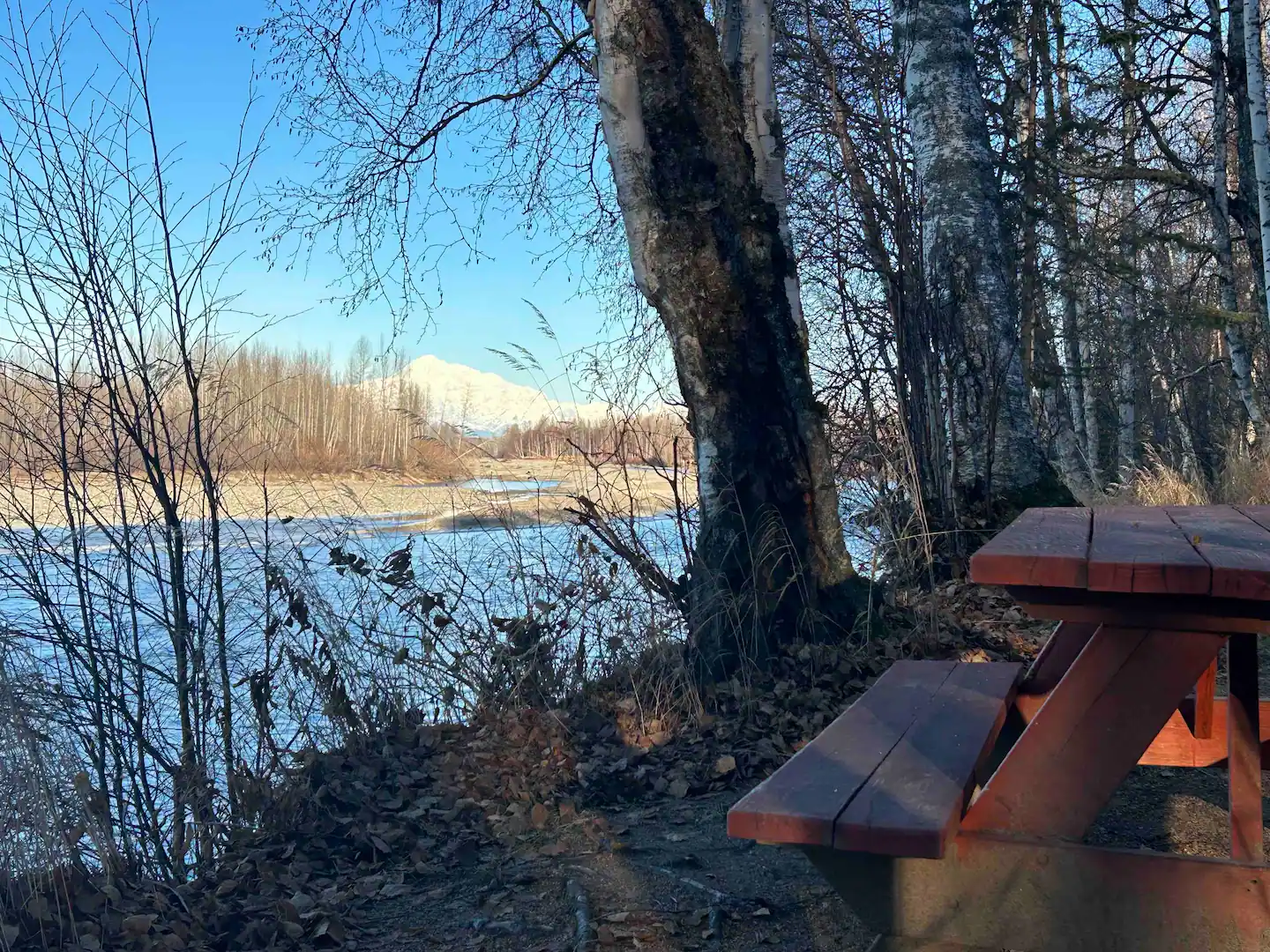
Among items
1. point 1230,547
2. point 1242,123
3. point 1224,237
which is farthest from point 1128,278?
point 1230,547

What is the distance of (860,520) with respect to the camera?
531cm

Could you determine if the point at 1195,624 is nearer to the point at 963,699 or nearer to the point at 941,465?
the point at 963,699

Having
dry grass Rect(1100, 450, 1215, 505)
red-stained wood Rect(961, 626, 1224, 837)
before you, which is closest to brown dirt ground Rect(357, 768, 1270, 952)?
red-stained wood Rect(961, 626, 1224, 837)

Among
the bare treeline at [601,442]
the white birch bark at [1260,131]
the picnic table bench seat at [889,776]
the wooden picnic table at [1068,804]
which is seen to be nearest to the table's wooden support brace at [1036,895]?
the wooden picnic table at [1068,804]

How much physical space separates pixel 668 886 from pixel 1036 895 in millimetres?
1117

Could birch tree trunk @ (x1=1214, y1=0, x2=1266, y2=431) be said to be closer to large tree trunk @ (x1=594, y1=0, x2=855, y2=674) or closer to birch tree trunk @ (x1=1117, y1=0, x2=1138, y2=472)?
birch tree trunk @ (x1=1117, y1=0, x2=1138, y2=472)

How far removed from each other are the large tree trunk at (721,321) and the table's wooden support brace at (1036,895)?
2.13 meters

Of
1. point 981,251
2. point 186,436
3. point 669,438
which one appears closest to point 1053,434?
point 981,251

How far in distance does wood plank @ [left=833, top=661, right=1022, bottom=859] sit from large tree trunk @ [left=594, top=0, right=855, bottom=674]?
1.51m

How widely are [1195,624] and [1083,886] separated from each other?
532 millimetres

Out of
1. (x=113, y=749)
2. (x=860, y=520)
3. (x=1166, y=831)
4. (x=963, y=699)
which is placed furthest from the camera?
(x=860, y=520)

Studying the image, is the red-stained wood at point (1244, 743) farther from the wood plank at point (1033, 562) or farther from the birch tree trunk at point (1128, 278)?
the birch tree trunk at point (1128, 278)

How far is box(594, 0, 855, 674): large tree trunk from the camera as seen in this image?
406 centimetres

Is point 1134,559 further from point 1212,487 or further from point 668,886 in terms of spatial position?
point 1212,487
